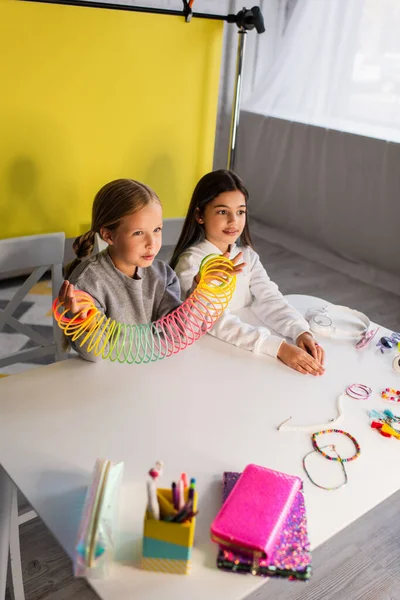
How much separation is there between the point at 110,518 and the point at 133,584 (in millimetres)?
81

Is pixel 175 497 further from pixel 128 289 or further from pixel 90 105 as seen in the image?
pixel 90 105

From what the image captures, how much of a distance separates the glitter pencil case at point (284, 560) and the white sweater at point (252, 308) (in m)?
0.51

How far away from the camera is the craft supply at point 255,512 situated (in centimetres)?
72

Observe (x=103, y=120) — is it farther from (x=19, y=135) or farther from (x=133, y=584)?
(x=133, y=584)

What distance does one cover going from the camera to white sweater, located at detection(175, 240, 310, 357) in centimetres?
125

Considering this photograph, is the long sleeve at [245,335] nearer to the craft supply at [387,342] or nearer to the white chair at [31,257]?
the craft supply at [387,342]

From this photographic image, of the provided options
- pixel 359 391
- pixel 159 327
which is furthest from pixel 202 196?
pixel 359 391

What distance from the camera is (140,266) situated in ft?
4.03

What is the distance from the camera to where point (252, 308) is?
1475 millimetres

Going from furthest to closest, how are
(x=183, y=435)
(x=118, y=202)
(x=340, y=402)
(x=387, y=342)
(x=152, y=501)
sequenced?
(x=387, y=342), (x=118, y=202), (x=340, y=402), (x=183, y=435), (x=152, y=501)

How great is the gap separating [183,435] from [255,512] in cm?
22

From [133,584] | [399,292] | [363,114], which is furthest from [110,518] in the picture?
[363,114]

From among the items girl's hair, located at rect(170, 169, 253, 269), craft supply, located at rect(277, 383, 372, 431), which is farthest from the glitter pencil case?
girl's hair, located at rect(170, 169, 253, 269)

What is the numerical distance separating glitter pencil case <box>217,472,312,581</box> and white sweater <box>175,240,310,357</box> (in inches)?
20.2
